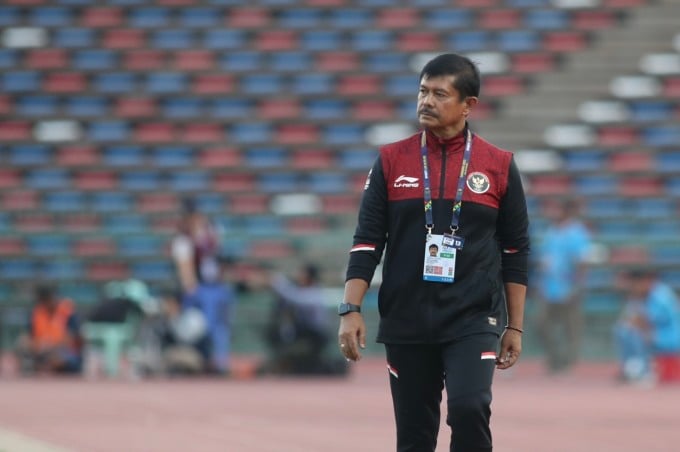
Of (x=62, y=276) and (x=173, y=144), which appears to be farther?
(x=173, y=144)

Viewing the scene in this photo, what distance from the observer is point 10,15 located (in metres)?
26.1

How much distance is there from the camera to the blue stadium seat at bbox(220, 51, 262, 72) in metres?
25.3

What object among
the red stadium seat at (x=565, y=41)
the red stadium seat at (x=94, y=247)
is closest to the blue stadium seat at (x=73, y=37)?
the red stadium seat at (x=94, y=247)

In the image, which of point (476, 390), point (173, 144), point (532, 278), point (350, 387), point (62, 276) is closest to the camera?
point (476, 390)

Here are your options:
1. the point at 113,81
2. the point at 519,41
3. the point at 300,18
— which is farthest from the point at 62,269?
the point at 519,41

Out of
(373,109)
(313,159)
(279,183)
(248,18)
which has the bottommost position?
(279,183)

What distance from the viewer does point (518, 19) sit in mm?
25469

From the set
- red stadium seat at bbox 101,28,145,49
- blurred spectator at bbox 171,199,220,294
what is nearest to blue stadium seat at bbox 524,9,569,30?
red stadium seat at bbox 101,28,145,49

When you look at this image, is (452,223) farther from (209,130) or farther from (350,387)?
(209,130)

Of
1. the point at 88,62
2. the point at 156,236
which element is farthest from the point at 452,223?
the point at 88,62

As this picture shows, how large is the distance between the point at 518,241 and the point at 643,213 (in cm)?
1720

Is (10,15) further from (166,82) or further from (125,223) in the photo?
(125,223)

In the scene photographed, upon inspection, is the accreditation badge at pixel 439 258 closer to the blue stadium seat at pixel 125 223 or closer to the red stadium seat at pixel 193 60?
the blue stadium seat at pixel 125 223

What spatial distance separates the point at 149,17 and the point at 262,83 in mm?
2480
